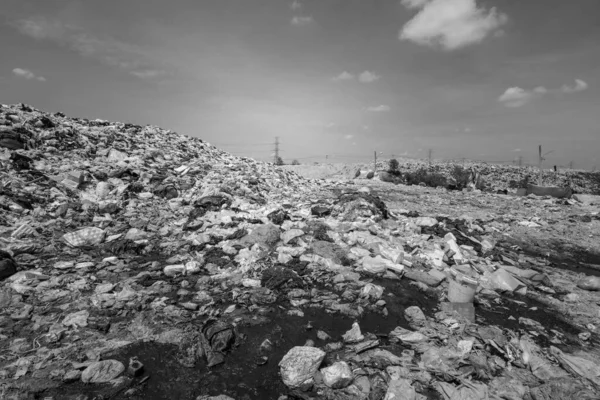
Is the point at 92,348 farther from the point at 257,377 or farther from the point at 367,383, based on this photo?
the point at 367,383

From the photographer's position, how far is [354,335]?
2.74 meters

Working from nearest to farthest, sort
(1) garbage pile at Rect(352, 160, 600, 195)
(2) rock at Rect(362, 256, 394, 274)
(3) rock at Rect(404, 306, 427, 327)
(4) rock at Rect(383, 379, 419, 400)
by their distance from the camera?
(4) rock at Rect(383, 379, 419, 400)
(3) rock at Rect(404, 306, 427, 327)
(2) rock at Rect(362, 256, 394, 274)
(1) garbage pile at Rect(352, 160, 600, 195)

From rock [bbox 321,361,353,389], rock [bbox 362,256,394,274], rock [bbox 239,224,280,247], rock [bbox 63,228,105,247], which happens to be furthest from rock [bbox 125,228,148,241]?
rock [bbox 321,361,353,389]

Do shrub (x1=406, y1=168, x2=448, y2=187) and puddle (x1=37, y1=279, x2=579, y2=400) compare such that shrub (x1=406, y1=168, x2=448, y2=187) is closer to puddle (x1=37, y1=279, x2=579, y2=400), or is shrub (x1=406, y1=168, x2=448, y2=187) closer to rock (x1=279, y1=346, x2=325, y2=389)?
puddle (x1=37, y1=279, x2=579, y2=400)

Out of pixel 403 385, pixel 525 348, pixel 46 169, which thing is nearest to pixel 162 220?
pixel 46 169

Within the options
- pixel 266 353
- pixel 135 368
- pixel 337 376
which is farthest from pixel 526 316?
pixel 135 368

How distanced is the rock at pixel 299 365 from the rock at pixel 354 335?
41 centimetres

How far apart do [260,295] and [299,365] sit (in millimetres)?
1209

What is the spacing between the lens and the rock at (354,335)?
8.85 ft

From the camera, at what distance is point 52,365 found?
2234 millimetres

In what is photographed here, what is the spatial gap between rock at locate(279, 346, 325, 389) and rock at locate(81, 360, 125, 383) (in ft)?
4.33

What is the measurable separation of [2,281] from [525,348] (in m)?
5.52

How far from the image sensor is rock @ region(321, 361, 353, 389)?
7.13ft

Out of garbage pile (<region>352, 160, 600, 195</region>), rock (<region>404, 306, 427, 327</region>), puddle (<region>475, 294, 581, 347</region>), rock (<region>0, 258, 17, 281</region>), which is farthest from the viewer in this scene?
garbage pile (<region>352, 160, 600, 195</region>)
